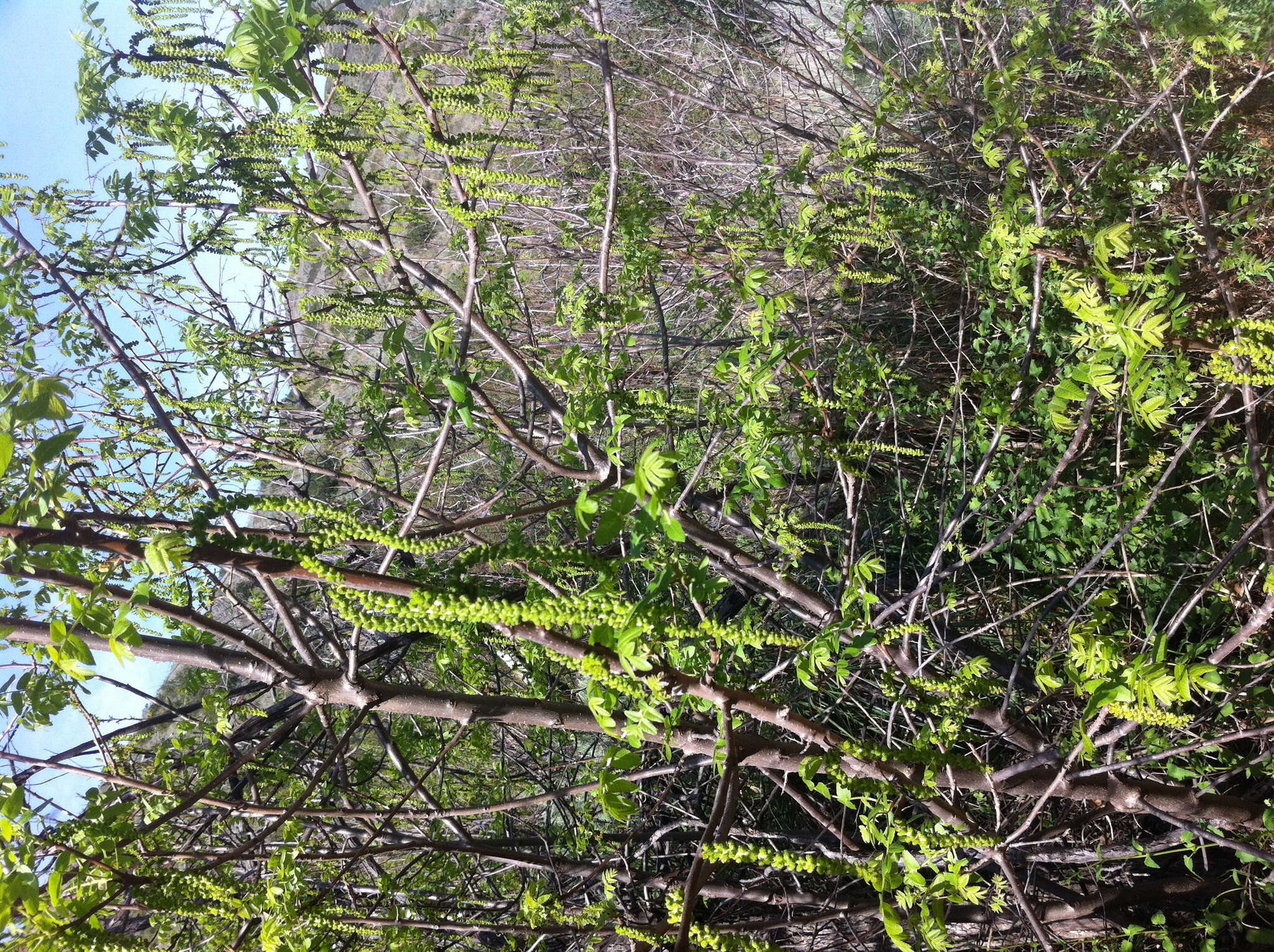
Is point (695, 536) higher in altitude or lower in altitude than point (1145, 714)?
higher

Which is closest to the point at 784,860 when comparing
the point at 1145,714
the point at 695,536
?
the point at 1145,714

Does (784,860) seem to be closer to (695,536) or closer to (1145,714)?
(1145,714)

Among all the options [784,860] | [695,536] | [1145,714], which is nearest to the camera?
[1145,714]

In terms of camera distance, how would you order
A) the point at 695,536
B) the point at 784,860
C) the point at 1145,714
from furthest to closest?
the point at 695,536
the point at 784,860
the point at 1145,714

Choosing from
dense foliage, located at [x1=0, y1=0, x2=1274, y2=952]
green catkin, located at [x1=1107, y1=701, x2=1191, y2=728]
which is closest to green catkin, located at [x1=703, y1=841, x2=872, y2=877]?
dense foliage, located at [x1=0, y1=0, x2=1274, y2=952]

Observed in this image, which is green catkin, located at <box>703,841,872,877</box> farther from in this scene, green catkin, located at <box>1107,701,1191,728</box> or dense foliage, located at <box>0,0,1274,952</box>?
green catkin, located at <box>1107,701,1191,728</box>

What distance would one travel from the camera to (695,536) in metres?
2.64

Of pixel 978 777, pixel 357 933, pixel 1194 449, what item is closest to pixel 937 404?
pixel 1194 449

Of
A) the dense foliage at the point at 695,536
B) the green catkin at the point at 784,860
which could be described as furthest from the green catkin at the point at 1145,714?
the green catkin at the point at 784,860

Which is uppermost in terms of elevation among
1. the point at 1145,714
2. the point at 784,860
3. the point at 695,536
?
the point at 695,536

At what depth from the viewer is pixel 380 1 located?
6.84 meters

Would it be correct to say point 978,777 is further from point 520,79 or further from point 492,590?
point 520,79

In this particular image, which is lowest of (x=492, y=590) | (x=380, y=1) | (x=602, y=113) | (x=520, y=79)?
(x=492, y=590)

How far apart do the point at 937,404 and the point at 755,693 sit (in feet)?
7.31
